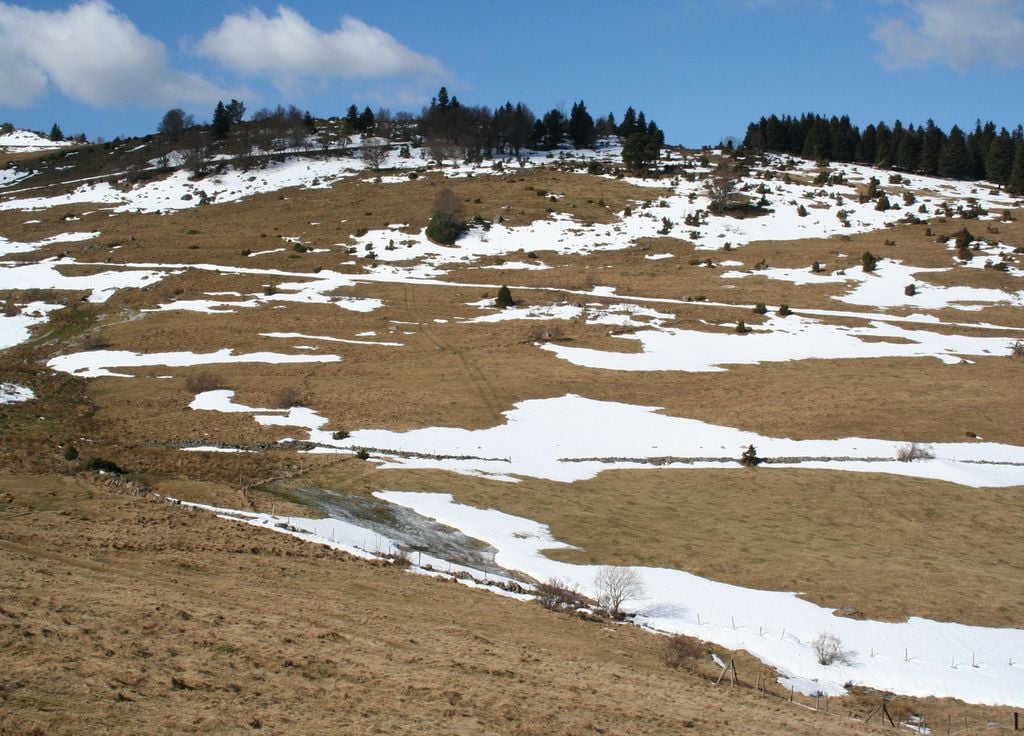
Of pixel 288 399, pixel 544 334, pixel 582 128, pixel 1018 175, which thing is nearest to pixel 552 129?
pixel 582 128

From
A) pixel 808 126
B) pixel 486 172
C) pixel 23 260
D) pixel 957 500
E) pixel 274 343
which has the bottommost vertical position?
pixel 957 500

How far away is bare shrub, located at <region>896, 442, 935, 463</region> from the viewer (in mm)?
35625

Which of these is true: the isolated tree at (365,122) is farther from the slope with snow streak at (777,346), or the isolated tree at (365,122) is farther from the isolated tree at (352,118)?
the slope with snow streak at (777,346)

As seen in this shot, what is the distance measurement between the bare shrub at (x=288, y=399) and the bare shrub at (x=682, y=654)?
30039 mm

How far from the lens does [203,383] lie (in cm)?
4522

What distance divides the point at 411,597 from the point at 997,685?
14330 mm

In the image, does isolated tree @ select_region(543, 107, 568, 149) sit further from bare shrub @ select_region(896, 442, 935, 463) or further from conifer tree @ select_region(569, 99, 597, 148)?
bare shrub @ select_region(896, 442, 935, 463)

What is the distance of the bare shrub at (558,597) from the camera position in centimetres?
2034

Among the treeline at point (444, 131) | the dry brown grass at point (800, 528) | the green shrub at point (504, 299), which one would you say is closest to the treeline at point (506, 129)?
the treeline at point (444, 131)

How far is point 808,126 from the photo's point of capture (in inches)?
6378

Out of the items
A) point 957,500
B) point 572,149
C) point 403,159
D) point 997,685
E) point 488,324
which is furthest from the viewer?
point 572,149

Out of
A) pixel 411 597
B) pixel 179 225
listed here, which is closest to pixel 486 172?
pixel 179 225

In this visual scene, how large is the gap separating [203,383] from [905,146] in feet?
453

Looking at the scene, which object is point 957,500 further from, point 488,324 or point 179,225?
point 179,225
